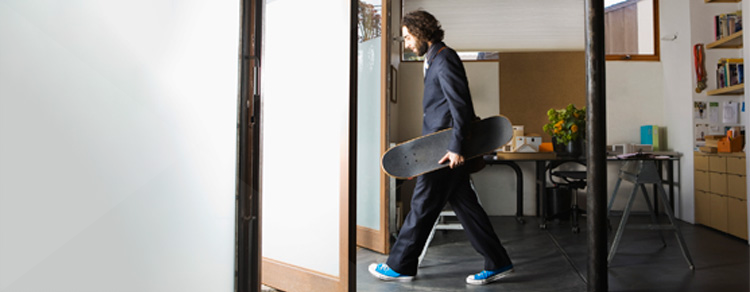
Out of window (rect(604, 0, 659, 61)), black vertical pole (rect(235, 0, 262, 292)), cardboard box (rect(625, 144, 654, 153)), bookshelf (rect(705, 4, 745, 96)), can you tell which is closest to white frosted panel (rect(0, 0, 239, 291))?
black vertical pole (rect(235, 0, 262, 292))

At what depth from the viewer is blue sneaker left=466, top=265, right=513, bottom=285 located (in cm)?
248

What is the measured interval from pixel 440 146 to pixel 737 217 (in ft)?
9.49

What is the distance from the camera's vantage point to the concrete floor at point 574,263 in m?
2.44

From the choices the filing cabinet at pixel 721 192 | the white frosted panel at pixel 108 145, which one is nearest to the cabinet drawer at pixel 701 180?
the filing cabinet at pixel 721 192

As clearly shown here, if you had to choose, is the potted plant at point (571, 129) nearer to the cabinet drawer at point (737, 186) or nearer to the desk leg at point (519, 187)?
the desk leg at point (519, 187)

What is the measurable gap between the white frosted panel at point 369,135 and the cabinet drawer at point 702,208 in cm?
304

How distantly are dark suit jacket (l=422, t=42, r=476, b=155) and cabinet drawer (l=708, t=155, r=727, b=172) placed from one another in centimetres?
278

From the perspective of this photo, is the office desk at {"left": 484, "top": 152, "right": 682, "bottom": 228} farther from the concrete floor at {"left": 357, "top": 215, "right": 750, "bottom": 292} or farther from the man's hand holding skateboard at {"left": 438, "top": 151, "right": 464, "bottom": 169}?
the man's hand holding skateboard at {"left": 438, "top": 151, "right": 464, "bottom": 169}

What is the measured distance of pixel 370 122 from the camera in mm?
3486

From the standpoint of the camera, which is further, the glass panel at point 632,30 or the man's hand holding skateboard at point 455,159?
the glass panel at point 632,30

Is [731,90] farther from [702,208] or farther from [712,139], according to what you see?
[702,208]

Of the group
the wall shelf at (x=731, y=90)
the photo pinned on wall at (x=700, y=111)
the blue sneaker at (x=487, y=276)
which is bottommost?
the blue sneaker at (x=487, y=276)

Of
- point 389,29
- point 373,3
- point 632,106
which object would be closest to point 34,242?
point 389,29

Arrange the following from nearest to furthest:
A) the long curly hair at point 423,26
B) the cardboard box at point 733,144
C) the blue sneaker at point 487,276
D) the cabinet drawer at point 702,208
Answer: the blue sneaker at point 487,276, the long curly hair at point 423,26, the cardboard box at point 733,144, the cabinet drawer at point 702,208
